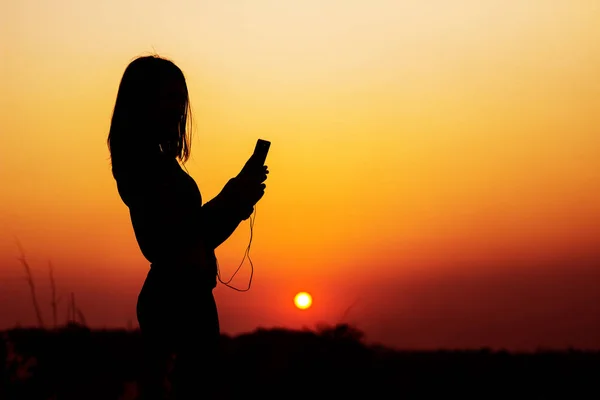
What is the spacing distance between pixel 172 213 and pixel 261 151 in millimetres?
541

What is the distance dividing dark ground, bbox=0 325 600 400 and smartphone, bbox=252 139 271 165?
1305 millimetres

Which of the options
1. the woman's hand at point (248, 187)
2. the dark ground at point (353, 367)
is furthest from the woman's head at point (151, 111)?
the dark ground at point (353, 367)

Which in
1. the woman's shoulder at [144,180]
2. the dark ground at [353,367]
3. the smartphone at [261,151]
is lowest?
the dark ground at [353,367]

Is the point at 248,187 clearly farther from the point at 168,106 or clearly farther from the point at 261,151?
the point at 168,106

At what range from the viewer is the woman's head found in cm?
302

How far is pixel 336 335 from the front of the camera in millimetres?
5246

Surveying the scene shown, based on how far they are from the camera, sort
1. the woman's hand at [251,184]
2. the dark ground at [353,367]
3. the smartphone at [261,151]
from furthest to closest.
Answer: the dark ground at [353,367] < the smartphone at [261,151] < the woman's hand at [251,184]

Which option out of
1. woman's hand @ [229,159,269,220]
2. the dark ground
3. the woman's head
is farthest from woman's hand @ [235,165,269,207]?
the dark ground

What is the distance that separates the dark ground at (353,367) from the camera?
4430mm

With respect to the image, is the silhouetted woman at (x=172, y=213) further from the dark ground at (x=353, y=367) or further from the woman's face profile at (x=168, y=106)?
the dark ground at (x=353, y=367)

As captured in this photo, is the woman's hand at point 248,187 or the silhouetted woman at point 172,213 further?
the woman's hand at point 248,187

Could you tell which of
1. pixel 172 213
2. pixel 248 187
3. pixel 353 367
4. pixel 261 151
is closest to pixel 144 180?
pixel 172 213

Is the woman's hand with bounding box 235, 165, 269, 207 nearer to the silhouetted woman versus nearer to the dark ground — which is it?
the silhouetted woman

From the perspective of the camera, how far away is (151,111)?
119 inches
